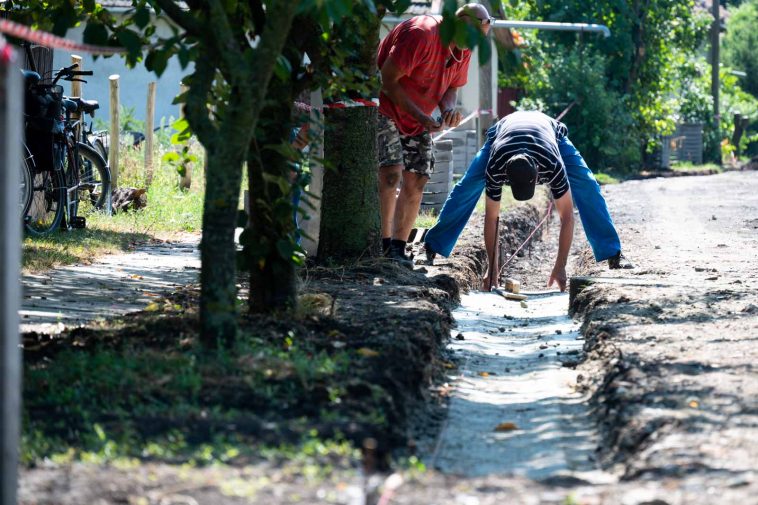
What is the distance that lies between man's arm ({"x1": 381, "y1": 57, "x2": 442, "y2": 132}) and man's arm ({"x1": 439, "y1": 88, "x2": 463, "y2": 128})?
0.51 ft

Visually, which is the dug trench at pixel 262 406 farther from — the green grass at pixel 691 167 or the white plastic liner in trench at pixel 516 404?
the green grass at pixel 691 167

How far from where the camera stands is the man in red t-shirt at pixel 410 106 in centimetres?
870

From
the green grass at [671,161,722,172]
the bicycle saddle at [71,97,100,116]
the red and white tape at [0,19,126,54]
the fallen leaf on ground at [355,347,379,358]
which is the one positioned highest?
the green grass at [671,161,722,172]

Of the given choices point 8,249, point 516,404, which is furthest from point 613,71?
point 8,249

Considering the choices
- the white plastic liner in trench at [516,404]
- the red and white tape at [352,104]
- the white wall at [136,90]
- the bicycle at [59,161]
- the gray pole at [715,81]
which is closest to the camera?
the white plastic liner in trench at [516,404]

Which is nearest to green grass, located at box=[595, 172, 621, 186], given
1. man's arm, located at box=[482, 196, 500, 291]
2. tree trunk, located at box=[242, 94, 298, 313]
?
man's arm, located at box=[482, 196, 500, 291]

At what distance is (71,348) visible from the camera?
5215mm

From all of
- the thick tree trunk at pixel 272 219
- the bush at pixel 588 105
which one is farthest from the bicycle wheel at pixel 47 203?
the bush at pixel 588 105

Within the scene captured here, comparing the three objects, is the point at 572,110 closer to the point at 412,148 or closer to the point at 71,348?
the point at 412,148

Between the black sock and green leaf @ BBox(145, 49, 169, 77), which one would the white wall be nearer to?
the black sock

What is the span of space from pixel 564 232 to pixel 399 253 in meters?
1.69

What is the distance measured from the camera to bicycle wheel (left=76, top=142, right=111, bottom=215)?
11.8 metres

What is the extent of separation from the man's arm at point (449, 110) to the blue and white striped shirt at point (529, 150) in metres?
0.50

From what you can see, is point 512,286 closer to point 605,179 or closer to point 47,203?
point 47,203
